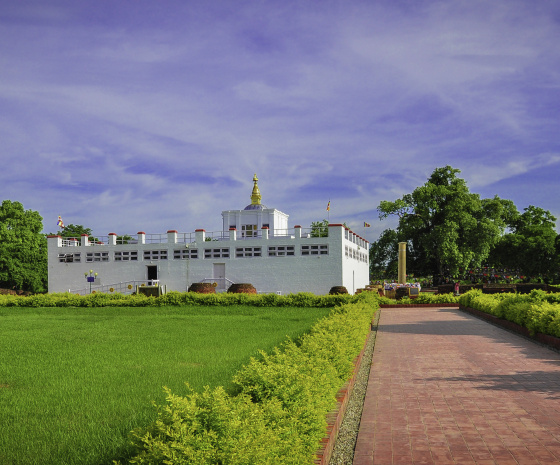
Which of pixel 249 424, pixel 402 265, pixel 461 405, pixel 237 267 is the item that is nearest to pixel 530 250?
pixel 402 265

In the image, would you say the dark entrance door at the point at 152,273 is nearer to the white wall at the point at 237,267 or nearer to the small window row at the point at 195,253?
the white wall at the point at 237,267

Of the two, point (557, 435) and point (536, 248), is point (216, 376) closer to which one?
point (557, 435)

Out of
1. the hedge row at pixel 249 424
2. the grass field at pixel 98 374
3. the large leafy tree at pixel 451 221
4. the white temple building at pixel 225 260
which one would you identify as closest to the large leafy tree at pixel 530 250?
A: the large leafy tree at pixel 451 221

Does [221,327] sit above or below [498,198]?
below

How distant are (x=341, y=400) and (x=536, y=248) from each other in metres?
53.4

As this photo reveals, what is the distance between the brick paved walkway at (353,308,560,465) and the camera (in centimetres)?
546

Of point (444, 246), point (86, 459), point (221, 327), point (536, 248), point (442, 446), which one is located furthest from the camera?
point (536, 248)

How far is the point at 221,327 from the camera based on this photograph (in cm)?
1727

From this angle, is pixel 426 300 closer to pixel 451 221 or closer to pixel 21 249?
pixel 451 221

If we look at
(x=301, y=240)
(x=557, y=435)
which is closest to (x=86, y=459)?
(x=557, y=435)

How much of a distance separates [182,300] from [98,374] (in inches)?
773

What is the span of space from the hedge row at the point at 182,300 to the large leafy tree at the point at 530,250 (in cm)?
3119

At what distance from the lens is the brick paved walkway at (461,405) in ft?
17.9

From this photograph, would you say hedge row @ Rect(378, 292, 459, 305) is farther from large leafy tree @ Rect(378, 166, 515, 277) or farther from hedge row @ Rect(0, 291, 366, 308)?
large leafy tree @ Rect(378, 166, 515, 277)
